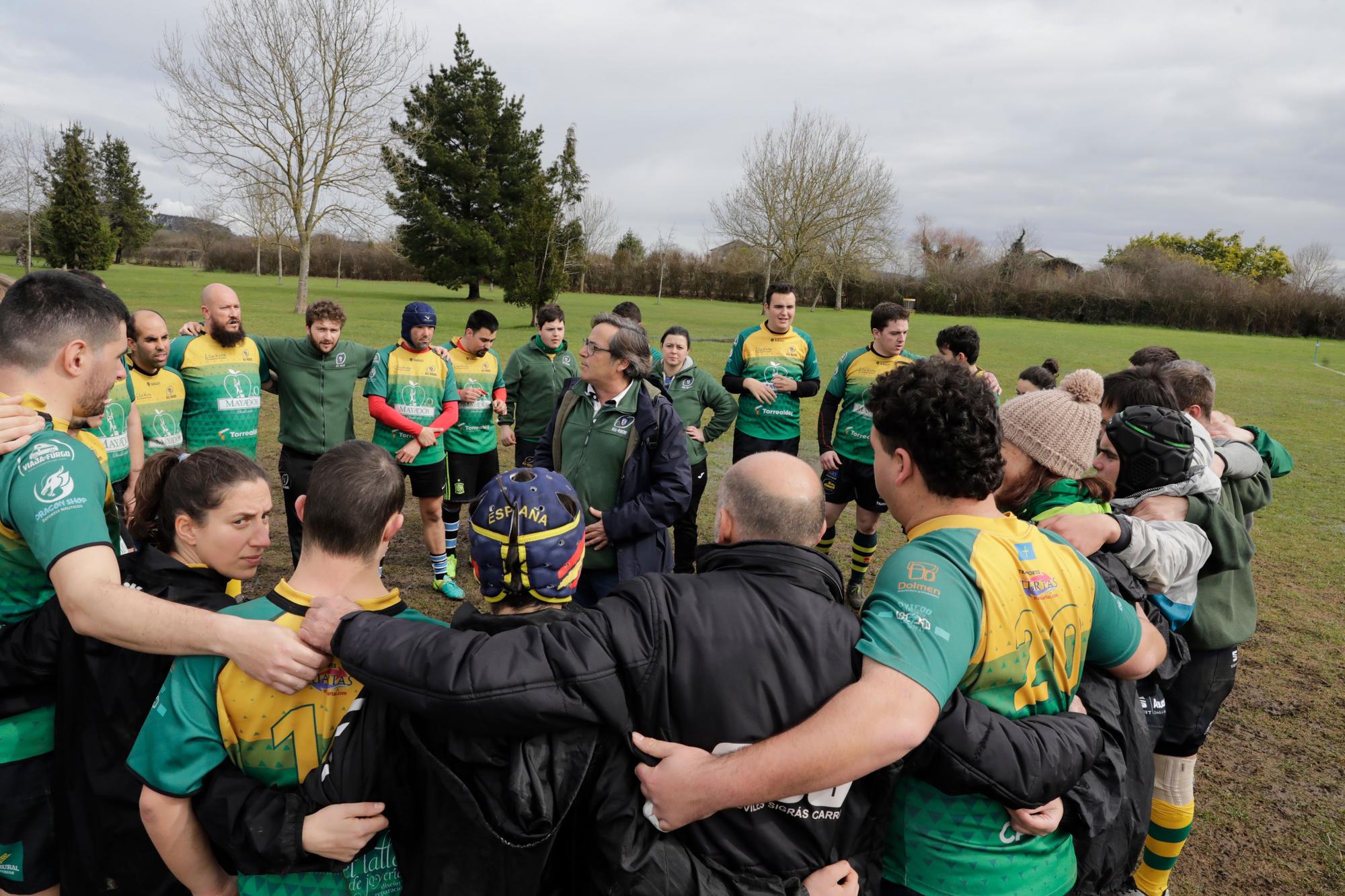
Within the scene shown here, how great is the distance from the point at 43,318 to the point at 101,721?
1.24m

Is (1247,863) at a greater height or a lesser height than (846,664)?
lesser

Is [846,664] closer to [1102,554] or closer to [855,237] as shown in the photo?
[1102,554]

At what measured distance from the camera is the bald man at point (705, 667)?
145cm

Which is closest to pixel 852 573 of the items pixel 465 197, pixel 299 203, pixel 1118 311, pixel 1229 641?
pixel 1229 641

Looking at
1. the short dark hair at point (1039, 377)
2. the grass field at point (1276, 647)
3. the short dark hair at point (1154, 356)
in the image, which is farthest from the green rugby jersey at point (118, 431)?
the short dark hair at point (1039, 377)

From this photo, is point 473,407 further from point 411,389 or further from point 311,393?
point 311,393

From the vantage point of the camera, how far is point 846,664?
163cm

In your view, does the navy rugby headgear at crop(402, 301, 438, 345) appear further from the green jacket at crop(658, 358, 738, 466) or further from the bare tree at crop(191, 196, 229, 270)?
the bare tree at crop(191, 196, 229, 270)

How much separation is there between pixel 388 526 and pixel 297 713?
50 cm

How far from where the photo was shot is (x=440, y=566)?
6.34 metres

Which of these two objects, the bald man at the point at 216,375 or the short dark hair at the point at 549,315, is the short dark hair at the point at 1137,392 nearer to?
the short dark hair at the point at 549,315

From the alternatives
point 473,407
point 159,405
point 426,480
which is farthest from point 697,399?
point 159,405

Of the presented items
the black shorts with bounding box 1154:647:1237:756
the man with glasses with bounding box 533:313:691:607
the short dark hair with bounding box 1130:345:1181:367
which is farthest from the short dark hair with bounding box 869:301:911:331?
the black shorts with bounding box 1154:647:1237:756

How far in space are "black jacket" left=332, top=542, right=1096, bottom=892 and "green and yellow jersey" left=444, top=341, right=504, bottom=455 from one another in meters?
5.40
